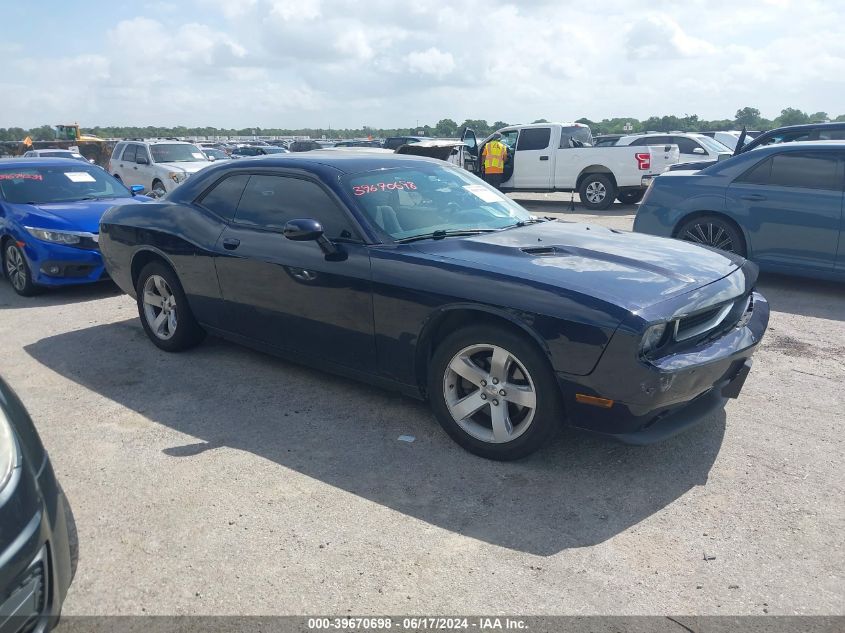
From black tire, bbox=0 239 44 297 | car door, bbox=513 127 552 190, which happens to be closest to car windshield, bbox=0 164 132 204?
black tire, bbox=0 239 44 297

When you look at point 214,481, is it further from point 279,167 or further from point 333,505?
point 279,167

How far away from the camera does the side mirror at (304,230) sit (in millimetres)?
3966

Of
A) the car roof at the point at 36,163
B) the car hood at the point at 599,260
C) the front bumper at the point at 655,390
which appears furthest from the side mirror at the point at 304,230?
the car roof at the point at 36,163

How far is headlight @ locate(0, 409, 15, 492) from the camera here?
7.04 feet

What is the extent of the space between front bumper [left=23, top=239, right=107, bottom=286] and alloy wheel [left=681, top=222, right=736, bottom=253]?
6.57 meters

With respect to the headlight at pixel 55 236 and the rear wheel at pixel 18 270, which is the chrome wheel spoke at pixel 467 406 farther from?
the rear wheel at pixel 18 270

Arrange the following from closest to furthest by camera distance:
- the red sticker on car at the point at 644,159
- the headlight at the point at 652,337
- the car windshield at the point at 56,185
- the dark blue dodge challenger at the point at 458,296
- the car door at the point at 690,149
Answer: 1. the headlight at the point at 652,337
2. the dark blue dodge challenger at the point at 458,296
3. the car windshield at the point at 56,185
4. the red sticker on car at the point at 644,159
5. the car door at the point at 690,149

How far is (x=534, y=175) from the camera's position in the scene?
1638cm

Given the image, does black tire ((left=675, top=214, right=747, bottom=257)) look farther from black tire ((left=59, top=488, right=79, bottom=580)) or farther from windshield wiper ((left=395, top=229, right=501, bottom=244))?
black tire ((left=59, top=488, right=79, bottom=580))

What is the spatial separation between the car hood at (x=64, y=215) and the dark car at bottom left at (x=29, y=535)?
5.44 metres

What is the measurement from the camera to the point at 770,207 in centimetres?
723

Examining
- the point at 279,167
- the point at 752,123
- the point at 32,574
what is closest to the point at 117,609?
the point at 32,574

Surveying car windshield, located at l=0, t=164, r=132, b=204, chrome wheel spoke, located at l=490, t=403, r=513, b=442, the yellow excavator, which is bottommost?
the yellow excavator

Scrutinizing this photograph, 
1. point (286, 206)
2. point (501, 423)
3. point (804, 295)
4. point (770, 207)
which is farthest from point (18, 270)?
point (804, 295)
